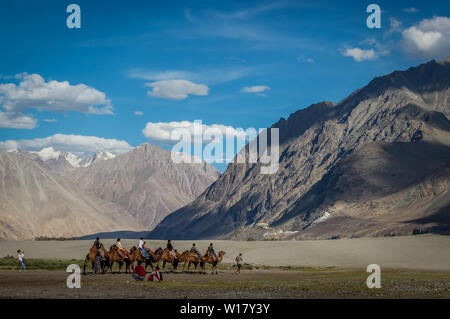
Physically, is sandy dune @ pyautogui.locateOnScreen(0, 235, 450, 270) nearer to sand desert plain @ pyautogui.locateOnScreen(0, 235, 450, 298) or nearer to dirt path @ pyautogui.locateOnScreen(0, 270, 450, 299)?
sand desert plain @ pyautogui.locateOnScreen(0, 235, 450, 298)

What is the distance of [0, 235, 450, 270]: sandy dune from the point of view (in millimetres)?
64875

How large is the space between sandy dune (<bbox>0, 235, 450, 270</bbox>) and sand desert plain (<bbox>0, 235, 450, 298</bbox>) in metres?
0.09

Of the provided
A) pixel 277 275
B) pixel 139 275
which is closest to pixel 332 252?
pixel 277 275

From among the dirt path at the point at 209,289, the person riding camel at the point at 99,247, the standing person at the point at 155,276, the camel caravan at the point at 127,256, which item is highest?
the person riding camel at the point at 99,247

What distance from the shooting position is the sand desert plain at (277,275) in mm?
30609

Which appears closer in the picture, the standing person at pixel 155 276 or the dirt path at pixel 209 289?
the dirt path at pixel 209 289

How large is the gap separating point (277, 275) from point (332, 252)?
2758 centimetres

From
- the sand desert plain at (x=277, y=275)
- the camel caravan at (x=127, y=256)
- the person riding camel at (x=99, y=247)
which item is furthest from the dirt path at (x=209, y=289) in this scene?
the camel caravan at (x=127, y=256)

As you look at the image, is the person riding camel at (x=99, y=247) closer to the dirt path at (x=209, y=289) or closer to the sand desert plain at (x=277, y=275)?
the sand desert plain at (x=277, y=275)

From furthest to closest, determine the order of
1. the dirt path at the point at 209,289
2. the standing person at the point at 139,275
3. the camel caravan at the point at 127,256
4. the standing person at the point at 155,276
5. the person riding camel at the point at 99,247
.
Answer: the camel caravan at the point at 127,256
the person riding camel at the point at 99,247
the standing person at the point at 155,276
the standing person at the point at 139,275
the dirt path at the point at 209,289

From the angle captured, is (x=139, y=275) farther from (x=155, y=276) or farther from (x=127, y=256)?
(x=127, y=256)

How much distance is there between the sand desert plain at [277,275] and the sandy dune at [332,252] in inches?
3.7
